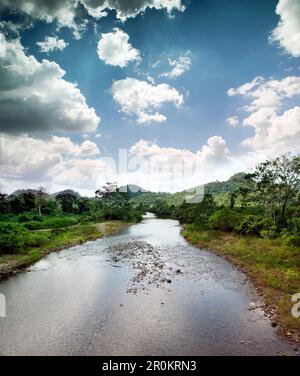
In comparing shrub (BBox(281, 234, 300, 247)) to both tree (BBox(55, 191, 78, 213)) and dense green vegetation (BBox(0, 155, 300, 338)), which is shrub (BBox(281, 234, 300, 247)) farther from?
tree (BBox(55, 191, 78, 213))

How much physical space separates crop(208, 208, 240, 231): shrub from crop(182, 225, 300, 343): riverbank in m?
2.04

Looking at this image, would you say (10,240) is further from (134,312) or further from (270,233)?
(270,233)

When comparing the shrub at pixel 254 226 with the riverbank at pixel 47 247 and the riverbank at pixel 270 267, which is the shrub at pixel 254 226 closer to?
the riverbank at pixel 270 267

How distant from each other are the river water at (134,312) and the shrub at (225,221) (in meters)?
14.8

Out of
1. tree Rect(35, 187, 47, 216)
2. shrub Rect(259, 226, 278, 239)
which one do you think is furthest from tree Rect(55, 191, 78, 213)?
shrub Rect(259, 226, 278, 239)

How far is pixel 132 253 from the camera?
111 feet

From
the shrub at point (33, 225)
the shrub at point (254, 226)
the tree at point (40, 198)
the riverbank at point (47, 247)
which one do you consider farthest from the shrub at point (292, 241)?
the tree at point (40, 198)

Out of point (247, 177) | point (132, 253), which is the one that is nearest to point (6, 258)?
point (132, 253)

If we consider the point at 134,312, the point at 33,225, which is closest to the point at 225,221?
the point at 134,312

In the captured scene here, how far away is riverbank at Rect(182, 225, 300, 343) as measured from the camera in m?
14.6

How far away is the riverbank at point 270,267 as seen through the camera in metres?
14.6
